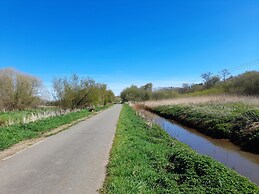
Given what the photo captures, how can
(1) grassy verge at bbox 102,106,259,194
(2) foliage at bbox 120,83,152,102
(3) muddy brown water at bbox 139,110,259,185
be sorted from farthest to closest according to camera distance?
(2) foliage at bbox 120,83,152,102 → (3) muddy brown water at bbox 139,110,259,185 → (1) grassy verge at bbox 102,106,259,194

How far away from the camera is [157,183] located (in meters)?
7.47

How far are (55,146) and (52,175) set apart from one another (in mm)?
5254

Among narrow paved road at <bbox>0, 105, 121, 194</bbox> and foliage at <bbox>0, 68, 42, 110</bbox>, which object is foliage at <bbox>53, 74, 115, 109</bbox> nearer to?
foliage at <bbox>0, 68, 42, 110</bbox>

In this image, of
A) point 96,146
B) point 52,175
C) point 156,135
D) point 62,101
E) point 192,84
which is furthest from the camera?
point 192,84

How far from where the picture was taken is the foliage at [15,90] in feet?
162

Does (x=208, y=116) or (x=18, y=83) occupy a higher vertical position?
(x=18, y=83)

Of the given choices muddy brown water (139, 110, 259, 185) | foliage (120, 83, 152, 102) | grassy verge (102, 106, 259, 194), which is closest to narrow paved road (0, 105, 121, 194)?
grassy verge (102, 106, 259, 194)

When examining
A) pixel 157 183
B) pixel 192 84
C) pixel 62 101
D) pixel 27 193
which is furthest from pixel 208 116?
pixel 192 84

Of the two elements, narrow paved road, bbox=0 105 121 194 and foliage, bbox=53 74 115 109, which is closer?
narrow paved road, bbox=0 105 121 194

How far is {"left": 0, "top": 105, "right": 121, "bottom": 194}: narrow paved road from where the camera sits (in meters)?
6.89

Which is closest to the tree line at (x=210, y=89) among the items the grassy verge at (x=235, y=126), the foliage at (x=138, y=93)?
the foliage at (x=138, y=93)

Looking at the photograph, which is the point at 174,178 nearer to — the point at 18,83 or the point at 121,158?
the point at 121,158

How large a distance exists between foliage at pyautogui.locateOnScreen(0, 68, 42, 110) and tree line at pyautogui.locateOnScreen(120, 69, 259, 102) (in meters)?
39.1

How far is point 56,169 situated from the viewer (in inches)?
342
